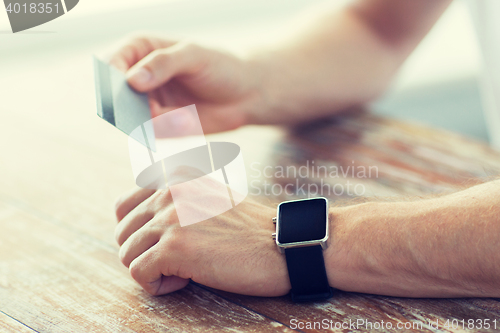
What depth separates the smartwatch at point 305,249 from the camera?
1.80 ft

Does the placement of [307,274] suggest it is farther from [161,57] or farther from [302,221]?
[161,57]

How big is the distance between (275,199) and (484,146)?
0.55m

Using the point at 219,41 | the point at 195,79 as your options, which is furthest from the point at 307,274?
the point at 219,41

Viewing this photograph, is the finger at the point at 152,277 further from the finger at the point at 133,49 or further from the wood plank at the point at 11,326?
the finger at the point at 133,49

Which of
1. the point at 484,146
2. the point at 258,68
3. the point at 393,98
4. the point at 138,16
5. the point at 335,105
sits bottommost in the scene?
the point at 393,98

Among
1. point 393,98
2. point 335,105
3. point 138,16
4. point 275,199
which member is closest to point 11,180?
point 275,199

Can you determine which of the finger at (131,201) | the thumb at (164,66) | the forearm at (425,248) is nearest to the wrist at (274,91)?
the thumb at (164,66)

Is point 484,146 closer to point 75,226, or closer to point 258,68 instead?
point 258,68

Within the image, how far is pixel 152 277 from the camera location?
0.57 metres

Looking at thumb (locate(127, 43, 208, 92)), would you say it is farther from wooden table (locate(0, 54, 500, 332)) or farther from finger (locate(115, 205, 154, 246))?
finger (locate(115, 205, 154, 246))

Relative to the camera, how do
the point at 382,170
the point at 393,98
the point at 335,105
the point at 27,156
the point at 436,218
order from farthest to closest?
the point at 393,98 → the point at 335,105 → the point at 27,156 → the point at 382,170 → the point at 436,218

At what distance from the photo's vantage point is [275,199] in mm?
830

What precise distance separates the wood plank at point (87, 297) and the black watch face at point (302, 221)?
11cm

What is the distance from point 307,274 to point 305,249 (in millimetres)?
32
